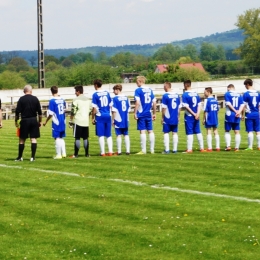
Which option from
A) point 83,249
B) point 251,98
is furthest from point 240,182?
point 251,98

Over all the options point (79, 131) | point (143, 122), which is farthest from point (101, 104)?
point (143, 122)

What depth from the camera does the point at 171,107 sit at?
23.2 meters

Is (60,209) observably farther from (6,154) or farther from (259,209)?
(6,154)

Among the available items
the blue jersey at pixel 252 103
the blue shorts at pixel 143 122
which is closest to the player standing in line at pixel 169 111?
the blue shorts at pixel 143 122

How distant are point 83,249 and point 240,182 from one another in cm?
593

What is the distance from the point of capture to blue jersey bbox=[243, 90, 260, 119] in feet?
78.0

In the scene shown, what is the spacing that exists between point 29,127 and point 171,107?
4120 millimetres

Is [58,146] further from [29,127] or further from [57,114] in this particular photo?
[29,127]

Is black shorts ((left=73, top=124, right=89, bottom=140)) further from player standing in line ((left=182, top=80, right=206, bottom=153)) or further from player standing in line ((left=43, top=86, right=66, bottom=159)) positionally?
player standing in line ((left=182, top=80, right=206, bottom=153))

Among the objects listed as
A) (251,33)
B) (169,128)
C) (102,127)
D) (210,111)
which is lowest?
(169,128)

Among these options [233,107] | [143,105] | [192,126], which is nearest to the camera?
[143,105]

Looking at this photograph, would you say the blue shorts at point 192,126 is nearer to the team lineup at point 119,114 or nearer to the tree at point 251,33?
the team lineup at point 119,114

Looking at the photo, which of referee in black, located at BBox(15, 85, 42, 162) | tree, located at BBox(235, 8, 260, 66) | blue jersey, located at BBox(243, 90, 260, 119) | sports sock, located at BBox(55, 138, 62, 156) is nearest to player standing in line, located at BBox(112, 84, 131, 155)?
sports sock, located at BBox(55, 138, 62, 156)

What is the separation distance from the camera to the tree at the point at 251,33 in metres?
152
